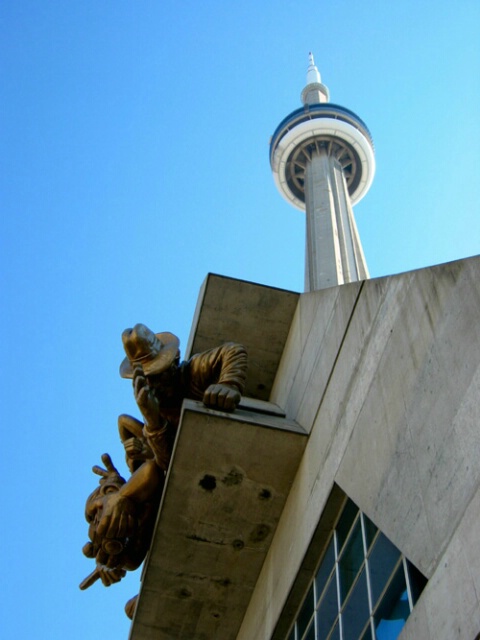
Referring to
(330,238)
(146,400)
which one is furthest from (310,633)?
(330,238)

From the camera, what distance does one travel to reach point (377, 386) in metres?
6.05

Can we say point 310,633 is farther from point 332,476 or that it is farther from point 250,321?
point 250,321

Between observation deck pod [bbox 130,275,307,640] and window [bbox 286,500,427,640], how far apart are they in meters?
1.31

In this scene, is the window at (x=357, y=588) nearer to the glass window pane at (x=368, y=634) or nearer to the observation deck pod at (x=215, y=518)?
the glass window pane at (x=368, y=634)

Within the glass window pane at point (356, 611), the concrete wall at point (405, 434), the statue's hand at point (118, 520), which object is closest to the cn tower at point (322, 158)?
the statue's hand at point (118, 520)

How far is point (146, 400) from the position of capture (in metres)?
8.95

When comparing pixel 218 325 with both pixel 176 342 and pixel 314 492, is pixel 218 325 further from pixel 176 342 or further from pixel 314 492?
pixel 314 492

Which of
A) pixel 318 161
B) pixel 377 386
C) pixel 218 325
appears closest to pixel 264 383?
pixel 218 325

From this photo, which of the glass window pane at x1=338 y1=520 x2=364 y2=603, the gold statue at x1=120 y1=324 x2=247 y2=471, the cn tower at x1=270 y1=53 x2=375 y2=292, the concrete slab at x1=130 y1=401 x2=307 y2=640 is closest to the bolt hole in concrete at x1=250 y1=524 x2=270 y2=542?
the concrete slab at x1=130 y1=401 x2=307 y2=640

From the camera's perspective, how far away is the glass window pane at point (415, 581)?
476 centimetres

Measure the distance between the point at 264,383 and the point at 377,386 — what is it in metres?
5.58

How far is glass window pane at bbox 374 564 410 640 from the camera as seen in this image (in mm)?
4969

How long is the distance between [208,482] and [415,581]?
3557 mm

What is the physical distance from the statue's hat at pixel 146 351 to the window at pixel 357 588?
3404mm
